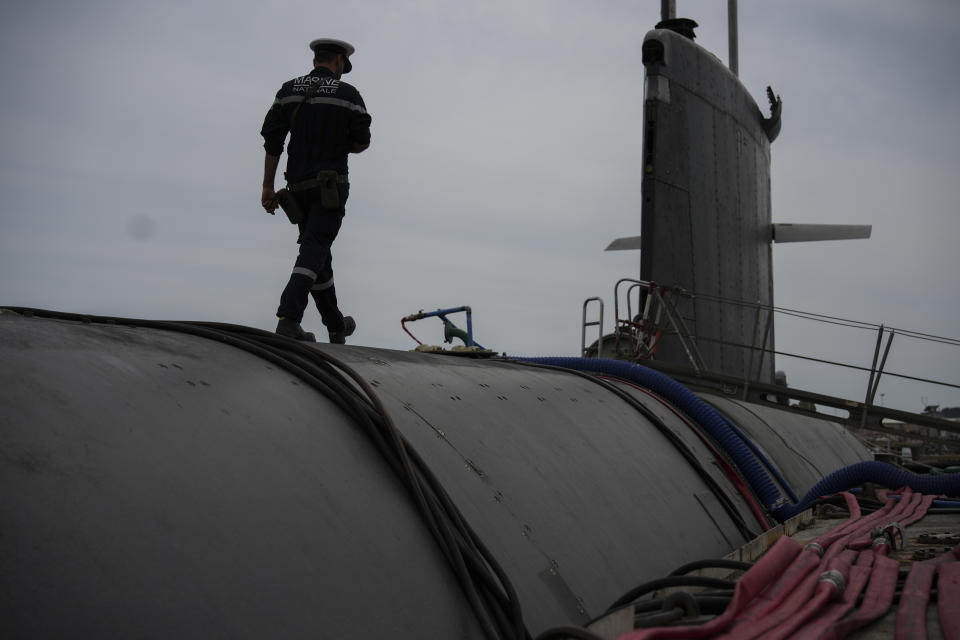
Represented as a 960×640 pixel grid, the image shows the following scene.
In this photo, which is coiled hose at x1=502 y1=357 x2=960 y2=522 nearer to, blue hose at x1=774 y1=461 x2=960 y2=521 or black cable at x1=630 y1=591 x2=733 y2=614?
blue hose at x1=774 y1=461 x2=960 y2=521

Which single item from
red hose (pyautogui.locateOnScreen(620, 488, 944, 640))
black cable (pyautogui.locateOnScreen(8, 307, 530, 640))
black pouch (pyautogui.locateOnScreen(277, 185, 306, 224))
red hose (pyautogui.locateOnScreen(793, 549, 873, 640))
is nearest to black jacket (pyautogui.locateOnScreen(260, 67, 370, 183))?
black pouch (pyautogui.locateOnScreen(277, 185, 306, 224))

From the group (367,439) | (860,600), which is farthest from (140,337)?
(860,600)

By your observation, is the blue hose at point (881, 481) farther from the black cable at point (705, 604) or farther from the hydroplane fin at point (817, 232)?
the hydroplane fin at point (817, 232)

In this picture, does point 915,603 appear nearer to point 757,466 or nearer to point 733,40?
point 757,466

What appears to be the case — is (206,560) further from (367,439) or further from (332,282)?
(332,282)

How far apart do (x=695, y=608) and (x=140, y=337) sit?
1.60m

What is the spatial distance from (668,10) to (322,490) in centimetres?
813

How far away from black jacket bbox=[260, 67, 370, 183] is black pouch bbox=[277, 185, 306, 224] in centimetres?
11

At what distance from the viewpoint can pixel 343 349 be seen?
3432 mm

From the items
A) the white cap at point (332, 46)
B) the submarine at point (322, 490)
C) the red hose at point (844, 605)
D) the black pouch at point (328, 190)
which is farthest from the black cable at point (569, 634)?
the white cap at point (332, 46)

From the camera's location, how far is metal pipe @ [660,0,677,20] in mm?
9086

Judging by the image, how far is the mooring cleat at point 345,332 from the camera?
17.2 feet

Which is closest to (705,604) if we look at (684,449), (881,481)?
(684,449)

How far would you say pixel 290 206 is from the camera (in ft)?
15.7
